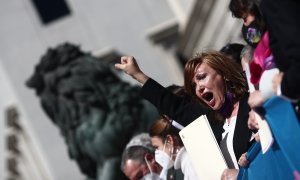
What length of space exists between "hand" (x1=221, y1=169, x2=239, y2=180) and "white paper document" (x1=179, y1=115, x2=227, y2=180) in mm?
57

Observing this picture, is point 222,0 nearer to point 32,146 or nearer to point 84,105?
point 84,105

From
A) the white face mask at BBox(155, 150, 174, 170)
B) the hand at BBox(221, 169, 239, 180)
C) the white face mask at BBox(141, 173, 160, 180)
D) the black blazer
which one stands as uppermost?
the black blazer

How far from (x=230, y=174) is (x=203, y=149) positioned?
214mm

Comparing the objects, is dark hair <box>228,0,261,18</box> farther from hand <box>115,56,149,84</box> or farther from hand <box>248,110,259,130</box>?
hand <box>115,56,149,84</box>

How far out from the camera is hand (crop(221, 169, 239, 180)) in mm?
3188

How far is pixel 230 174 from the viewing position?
3205 mm

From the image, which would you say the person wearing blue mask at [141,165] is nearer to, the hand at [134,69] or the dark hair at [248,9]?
the hand at [134,69]

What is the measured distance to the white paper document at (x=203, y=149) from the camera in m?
3.31

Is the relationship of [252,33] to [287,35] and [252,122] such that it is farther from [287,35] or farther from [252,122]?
[287,35]

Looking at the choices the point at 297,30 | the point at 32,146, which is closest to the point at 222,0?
the point at 32,146

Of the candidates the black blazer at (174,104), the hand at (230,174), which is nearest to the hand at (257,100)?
the hand at (230,174)

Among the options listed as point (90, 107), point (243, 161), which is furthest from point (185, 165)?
point (90, 107)

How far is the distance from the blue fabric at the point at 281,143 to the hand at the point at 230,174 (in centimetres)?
24

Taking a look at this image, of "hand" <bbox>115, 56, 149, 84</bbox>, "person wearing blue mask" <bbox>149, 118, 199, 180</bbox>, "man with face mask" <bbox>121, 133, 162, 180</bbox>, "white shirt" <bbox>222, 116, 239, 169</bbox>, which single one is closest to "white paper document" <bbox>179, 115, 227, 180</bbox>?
"white shirt" <bbox>222, 116, 239, 169</bbox>
